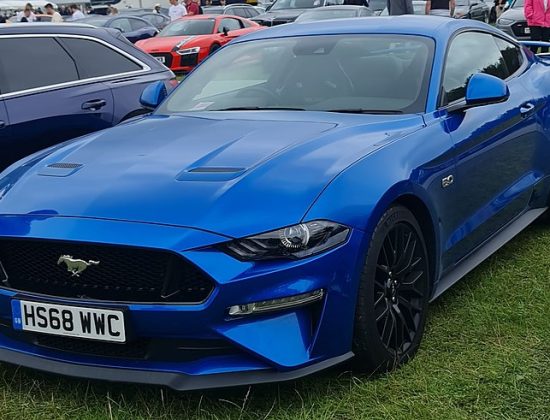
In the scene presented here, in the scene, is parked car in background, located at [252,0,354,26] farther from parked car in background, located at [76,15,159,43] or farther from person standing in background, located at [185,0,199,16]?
parked car in background, located at [76,15,159,43]

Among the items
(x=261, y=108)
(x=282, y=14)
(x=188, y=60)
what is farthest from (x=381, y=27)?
(x=282, y=14)

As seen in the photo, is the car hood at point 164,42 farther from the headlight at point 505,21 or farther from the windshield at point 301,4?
the headlight at point 505,21

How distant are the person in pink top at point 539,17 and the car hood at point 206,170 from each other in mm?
8851

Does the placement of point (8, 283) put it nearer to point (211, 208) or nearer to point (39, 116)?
point (211, 208)

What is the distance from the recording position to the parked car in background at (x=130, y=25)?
59.6ft

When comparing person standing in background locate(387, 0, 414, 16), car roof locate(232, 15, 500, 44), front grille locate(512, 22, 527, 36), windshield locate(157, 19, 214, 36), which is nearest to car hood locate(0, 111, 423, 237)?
car roof locate(232, 15, 500, 44)

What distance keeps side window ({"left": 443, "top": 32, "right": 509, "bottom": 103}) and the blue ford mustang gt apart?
0.12 feet

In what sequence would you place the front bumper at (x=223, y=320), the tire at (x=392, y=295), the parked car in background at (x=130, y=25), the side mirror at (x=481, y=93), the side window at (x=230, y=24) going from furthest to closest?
1. the parked car in background at (x=130, y=25)
2. the side window at (x=230, y=24)
3. the side mirror at (x=481, y=93)
4. the tire at (x=392, y=295)
5. the front bumper at (x=223, y=320)

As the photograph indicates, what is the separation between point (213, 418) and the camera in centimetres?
275

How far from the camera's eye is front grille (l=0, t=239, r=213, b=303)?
8.57ft

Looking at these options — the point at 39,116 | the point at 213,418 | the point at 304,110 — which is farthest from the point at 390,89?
the point at 39,116

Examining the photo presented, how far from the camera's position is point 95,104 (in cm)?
554

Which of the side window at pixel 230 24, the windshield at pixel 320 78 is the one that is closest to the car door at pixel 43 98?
the windshield at pixel 320 78

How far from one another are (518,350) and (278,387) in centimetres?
106
